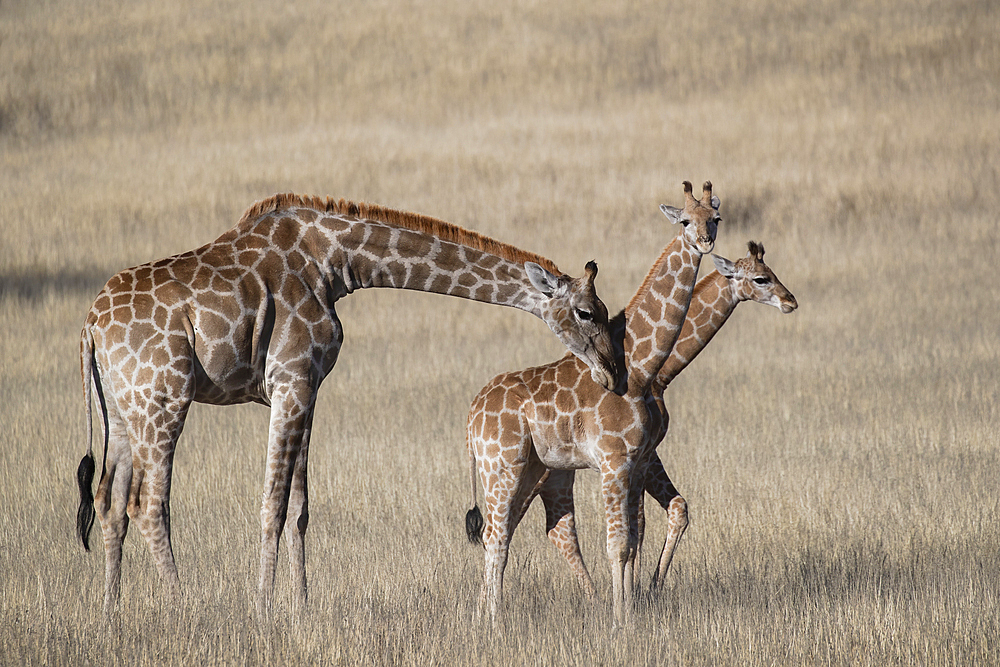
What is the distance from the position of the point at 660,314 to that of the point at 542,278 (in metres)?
0.76

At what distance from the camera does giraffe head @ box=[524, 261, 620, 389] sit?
6.96 m

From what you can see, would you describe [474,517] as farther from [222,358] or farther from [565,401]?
[222,358]

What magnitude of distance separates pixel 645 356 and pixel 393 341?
36.9 feet

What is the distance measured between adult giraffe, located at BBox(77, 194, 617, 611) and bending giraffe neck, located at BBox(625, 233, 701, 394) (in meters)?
0.21

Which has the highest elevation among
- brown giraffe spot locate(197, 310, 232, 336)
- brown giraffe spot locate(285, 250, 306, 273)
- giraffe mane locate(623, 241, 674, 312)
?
brown giraffe spot locate(285, 250, 306, 273)

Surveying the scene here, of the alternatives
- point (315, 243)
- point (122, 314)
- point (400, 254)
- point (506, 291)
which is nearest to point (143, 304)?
point (122, 314)

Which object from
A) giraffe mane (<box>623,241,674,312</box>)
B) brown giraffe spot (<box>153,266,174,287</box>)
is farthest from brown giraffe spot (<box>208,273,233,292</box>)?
giraffe mane (<box>623,241,674,312</box>)

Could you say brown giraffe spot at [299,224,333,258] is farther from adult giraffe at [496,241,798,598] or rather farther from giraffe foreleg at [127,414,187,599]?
adult giraffe at [496,241,798,598]

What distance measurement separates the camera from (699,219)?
266 inches

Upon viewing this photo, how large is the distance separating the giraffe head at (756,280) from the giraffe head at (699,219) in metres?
0.24

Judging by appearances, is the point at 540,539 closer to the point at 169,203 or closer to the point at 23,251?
the point at 23,251

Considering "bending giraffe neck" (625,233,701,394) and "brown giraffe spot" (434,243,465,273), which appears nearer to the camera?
"bending giraffe neck" (625,233,701,394)

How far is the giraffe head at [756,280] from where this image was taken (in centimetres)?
701

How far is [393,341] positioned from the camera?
18.0 m
